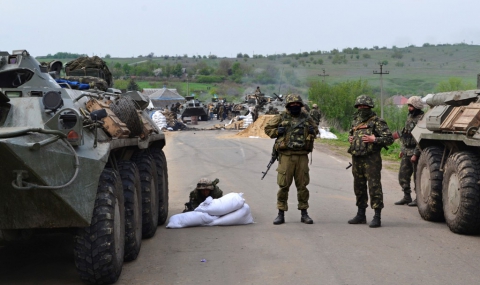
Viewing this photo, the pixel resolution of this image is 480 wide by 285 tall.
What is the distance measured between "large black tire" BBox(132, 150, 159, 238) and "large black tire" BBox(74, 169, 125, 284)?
2.04 metres

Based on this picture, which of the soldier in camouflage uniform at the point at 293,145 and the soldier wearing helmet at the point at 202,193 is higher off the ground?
the soldier in camouflage uniform at the point at 293,145

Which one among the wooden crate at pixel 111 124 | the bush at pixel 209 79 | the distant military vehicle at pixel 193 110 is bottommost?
the bush at pixel 209 79

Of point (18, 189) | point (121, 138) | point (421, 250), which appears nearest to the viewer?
point (18, 189)

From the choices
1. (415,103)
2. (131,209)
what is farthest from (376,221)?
(131,209)

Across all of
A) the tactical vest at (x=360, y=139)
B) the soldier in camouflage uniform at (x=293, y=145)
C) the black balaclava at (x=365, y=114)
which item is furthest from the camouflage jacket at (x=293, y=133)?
the black balaclava at (x=365, y=114)

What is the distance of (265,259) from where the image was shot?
7.66 meters

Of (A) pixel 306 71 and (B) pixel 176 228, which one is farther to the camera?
(A) pixel 306 71

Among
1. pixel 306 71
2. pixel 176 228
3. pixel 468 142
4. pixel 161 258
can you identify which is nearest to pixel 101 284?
pixel 161 258

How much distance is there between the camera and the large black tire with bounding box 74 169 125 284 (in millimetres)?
6336

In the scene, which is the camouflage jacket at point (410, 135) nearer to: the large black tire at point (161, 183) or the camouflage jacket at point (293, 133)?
the camouflage jacket at point (293, 133)

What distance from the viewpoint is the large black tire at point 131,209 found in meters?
7.56

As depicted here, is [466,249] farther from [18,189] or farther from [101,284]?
[18,189]

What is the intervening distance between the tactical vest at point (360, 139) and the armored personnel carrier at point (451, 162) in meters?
0.87

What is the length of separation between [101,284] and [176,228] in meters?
3.21
